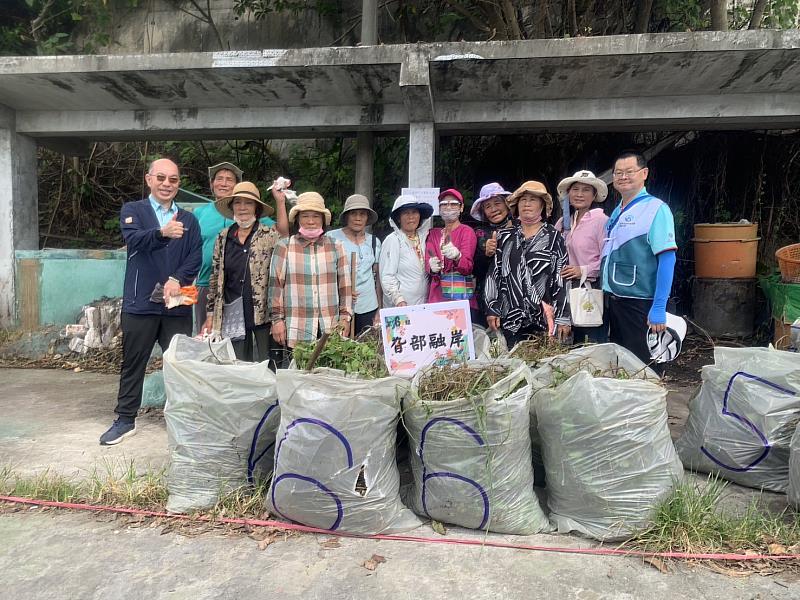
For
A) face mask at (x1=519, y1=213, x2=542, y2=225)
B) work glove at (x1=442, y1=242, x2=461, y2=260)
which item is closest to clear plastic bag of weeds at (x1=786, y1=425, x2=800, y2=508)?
face mask at (x1=519, y1=213, x2=542, y2=225)

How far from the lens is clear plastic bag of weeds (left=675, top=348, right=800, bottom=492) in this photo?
2502 mm

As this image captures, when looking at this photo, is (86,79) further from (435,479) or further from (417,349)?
(435,479)

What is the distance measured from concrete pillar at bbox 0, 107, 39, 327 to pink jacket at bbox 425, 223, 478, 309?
190 inches

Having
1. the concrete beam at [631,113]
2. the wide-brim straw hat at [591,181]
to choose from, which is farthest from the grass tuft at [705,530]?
the concrete beam at [631,113]

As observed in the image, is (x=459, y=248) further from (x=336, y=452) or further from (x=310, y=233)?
(x=336, y=452)

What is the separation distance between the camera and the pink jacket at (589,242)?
3312 mm

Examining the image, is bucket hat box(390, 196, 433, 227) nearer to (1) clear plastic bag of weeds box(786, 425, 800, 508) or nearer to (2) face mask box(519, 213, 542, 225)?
(2) face mask box(519, 213, 542, 225)

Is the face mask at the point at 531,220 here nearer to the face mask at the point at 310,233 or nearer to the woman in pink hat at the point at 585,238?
the woman in pink hat at the point at 585,238

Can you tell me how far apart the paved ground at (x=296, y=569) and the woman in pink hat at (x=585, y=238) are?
55.8 inches

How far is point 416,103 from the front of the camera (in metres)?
4.67

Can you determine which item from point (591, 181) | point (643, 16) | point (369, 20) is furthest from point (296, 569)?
point (643, 16)

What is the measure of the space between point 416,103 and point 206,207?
202 centimetres

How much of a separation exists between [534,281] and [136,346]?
2.42 metres

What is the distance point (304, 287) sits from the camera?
3246 millimetres
